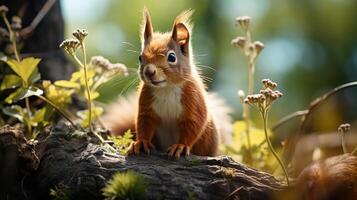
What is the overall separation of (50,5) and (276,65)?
11.4 ft

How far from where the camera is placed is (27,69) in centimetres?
298

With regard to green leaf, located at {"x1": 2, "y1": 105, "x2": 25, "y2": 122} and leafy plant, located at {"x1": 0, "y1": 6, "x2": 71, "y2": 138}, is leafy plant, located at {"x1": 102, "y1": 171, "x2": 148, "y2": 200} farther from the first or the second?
green leaf, located at {"x1": 2, "y1": 105, "x2": 25, "y2": 122}

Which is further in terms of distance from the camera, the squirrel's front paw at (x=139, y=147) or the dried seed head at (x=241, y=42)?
the dried seed head at (x=241, y=42)

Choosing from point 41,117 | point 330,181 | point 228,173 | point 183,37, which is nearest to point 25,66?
point 41,117

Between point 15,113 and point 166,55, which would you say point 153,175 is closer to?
point 166,55

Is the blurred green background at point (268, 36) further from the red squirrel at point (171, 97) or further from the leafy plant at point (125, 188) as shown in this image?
the leafy plant at point (125, 188)

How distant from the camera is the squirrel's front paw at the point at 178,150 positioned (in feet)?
8.60

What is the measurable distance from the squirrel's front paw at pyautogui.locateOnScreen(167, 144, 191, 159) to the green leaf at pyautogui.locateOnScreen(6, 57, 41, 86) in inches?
29.3

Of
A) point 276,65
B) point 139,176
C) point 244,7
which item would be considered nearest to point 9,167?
point 139,176

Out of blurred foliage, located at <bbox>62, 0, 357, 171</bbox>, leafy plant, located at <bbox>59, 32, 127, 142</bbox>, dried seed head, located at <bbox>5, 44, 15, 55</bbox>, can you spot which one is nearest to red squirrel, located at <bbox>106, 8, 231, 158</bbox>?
leafy plant, located at <bbox>59, 32, 127, 142</bbox>

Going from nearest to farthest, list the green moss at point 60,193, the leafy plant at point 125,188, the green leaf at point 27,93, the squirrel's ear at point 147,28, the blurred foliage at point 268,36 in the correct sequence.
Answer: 1. the leafy plant at point 125,188
2. the green moss at point 60,193
3. the green leaf at point 27,93
4. the squirrel's ear at point 147,28
5. the blurred foliage at point 268,36

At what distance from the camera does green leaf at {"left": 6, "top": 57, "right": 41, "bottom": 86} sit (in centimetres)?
297

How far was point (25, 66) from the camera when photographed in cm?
298

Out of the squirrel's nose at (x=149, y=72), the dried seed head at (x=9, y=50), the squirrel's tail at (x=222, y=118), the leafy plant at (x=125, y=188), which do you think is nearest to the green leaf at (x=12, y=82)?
the dried seed head at (x=9, y=50)
